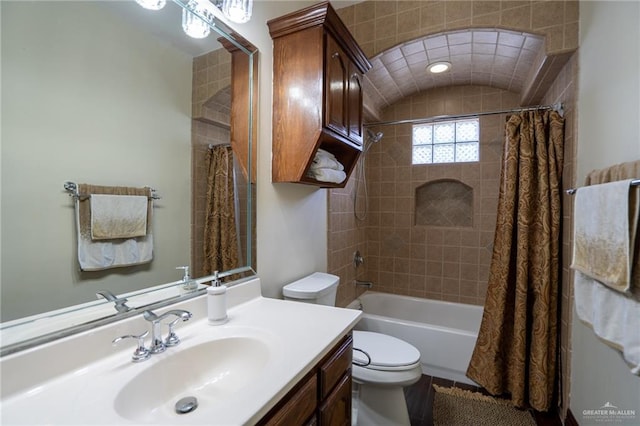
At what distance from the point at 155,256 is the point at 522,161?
93.1 inches

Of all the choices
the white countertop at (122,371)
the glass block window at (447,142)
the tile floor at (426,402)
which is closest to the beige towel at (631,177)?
the white countertop at (122,371)

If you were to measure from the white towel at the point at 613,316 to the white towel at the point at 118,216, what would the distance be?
65.1 inches

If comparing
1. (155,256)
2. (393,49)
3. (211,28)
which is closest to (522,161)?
(393,49)

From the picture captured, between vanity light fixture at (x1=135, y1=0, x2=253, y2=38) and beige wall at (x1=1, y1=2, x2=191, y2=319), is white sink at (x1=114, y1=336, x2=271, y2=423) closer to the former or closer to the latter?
beige wall at (x1=1, y1=2, x2=191, y2=319)

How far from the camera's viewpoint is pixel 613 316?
1036 mm

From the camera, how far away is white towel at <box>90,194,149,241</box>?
880 mm

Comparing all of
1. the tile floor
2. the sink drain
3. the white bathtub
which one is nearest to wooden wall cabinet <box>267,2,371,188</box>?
the sink drain

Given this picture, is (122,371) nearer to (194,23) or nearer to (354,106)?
(194,23)

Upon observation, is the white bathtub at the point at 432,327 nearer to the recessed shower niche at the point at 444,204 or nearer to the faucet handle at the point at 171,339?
the recessed shower niche at the point at 444,204

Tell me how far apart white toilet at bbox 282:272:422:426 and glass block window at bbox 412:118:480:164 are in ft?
6.67

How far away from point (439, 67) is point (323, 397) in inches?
105

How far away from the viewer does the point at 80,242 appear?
0.85 meters

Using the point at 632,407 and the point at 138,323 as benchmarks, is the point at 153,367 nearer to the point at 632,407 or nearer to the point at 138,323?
the point at 138,323

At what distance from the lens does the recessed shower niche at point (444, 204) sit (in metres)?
3.01
